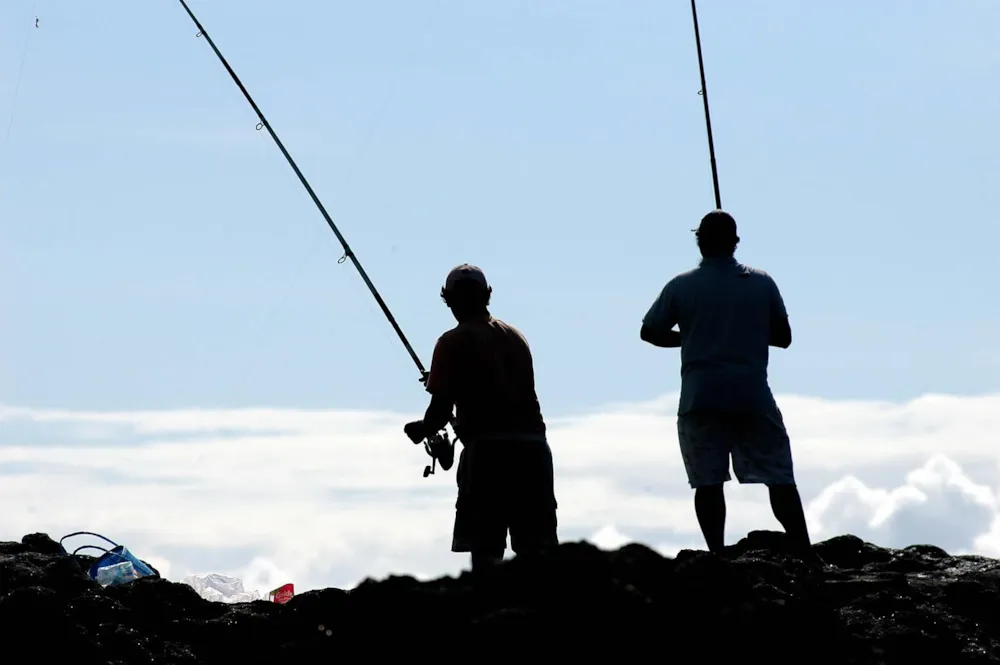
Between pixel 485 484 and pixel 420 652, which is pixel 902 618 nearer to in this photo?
pixel 485 484

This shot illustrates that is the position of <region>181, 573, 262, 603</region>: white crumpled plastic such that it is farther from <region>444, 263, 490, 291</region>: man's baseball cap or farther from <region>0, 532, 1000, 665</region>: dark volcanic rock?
<region>444, 263, 490, 291</region>: man's baseball cap

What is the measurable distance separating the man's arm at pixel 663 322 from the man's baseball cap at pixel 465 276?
1180mm

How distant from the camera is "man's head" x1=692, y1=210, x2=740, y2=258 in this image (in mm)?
9094

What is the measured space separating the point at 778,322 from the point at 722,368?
45cm

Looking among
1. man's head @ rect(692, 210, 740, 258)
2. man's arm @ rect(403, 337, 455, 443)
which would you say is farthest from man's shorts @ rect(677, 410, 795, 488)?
man's arm @ rect(403, 337, 455, 443)

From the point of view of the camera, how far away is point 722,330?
8945 mm

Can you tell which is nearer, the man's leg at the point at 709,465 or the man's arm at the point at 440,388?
the man's arm at the point at 440,388

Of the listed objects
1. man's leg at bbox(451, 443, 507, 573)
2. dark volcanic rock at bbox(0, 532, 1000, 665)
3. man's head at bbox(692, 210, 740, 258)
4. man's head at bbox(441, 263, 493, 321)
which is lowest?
dark volcanic rock at bbox(0, 532, 1000, 665)

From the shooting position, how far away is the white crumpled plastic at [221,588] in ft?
35.6

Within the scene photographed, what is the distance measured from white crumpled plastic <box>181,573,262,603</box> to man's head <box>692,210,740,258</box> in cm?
376

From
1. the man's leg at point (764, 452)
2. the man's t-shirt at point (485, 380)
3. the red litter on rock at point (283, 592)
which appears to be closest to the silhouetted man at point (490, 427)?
the man's t-shirt at point (485, 380)

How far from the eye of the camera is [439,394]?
8.16 meters

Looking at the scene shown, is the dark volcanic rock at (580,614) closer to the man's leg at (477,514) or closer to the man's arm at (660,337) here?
the man's leg at (477,514)

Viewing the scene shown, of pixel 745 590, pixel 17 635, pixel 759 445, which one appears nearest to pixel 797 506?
pixel 759 445
